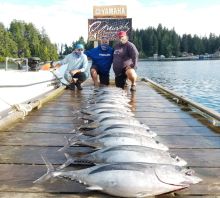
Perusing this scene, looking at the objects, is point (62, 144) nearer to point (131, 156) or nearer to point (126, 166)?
point (131, 156)

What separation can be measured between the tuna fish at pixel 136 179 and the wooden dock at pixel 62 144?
14 cm

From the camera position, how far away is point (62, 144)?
4.59 meters

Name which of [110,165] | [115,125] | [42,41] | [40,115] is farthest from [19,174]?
[42,41]

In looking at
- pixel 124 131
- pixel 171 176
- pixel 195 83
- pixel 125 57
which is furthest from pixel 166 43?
pixel 171 176

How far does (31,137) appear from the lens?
4957 mm

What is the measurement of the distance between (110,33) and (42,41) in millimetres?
107416

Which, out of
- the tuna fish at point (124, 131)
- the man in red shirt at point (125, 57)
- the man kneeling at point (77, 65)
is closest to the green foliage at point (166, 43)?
the man kneeling at point (77, 65)

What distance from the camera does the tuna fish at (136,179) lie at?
2.81 m

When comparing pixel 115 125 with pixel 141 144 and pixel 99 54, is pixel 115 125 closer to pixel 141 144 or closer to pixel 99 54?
pixel 141 144

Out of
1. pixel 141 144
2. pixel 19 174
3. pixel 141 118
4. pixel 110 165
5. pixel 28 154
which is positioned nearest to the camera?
pixel 110 165

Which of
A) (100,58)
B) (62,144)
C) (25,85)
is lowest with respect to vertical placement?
(62,144)

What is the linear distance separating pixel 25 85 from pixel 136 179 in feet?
28.7

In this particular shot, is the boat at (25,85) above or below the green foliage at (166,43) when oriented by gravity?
below

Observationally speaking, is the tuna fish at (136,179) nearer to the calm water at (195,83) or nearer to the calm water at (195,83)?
the calm water at (195,83)
